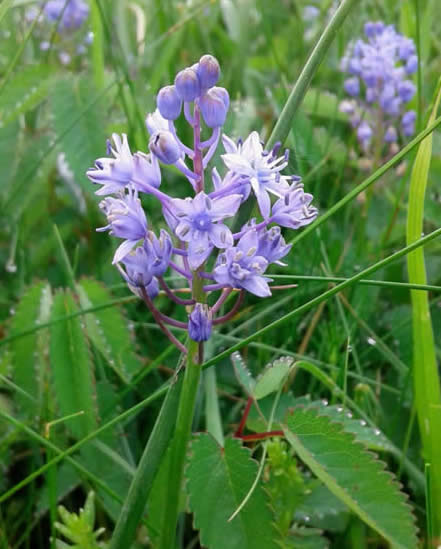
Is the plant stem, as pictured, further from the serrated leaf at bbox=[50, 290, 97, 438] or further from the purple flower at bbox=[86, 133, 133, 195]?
the serrated leaf at bbox=[50, 290, 97, 438]

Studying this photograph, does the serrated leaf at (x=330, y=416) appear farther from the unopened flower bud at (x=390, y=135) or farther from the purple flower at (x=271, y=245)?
the unopened flower bud at (x=390, y=135)

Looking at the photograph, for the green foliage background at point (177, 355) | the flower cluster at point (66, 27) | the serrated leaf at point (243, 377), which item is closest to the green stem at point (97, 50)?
the green foliage background at point (177, 355)

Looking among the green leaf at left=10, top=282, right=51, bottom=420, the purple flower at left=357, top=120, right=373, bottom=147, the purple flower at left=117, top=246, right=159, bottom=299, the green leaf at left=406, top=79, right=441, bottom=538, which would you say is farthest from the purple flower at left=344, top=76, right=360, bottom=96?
the purple flower at left=117, top=246, right=159, bottom=299

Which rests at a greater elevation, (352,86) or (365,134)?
(352,86)

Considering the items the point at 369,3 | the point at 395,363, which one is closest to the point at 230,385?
the point at 395,363

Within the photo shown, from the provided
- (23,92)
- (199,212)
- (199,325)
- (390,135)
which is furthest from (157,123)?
(390,135)

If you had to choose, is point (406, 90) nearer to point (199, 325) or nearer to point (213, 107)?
point (213, 107)
